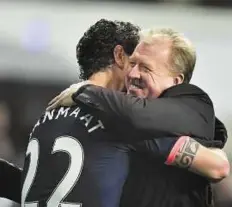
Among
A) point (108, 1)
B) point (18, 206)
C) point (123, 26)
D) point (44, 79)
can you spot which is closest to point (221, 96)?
point (108, 1)

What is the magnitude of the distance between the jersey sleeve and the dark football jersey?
0.15 ft

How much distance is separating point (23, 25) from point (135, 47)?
3.63 ft

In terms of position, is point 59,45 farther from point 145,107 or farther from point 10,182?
point 145,107

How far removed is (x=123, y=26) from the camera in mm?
1649

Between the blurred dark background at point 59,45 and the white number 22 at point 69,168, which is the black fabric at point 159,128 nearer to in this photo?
the white number 22 at point 69,168

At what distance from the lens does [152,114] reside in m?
1.36

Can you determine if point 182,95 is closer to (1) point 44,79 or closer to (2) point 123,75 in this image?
(2) point 123,75

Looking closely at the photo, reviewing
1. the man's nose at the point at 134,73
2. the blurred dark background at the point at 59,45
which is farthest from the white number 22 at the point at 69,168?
the blurred dark background at the point at 59,45

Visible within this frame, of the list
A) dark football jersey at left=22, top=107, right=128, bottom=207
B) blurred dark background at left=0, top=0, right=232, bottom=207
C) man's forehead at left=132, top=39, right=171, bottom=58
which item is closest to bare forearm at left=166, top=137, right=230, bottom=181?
dark football jersey at left=22, top=107, right=128, bottom=207

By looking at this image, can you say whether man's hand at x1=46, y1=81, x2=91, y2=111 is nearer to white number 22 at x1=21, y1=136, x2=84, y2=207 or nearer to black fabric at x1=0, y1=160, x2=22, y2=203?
white number 22 at x1=21, y1=136, x2=84, y2=207

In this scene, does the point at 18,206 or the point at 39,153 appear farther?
the point at 18,206

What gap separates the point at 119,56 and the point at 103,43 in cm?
5

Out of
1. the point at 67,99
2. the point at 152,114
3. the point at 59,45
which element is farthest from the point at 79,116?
the point at 59,45

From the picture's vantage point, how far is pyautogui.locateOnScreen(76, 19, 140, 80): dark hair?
1.60 m
